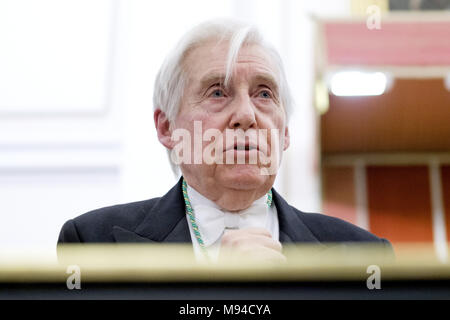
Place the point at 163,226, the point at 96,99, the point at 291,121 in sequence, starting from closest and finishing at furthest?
the point at 163,226 < the point at 291,121 < the point at 96,99

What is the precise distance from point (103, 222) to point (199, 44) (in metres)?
0.31

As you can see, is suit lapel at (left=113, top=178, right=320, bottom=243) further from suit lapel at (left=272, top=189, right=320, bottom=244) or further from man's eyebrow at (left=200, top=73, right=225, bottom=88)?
man's eyebrow at (left=200, top=73, right=225, bottom=88)

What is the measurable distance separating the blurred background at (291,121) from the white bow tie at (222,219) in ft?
0.84

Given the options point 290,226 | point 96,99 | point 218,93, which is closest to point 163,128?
point 218,93

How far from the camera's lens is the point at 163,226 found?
2.82 ft

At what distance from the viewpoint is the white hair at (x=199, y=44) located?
95cm

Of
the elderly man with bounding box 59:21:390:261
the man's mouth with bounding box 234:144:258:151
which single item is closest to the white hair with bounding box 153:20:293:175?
the elderly man with bounding box 59:21:390:261

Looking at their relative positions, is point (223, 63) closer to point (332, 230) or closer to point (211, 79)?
point (211, 79)

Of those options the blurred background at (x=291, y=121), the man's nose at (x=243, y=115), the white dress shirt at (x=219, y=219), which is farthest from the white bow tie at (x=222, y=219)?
the blurred background at (x=291, y=121)

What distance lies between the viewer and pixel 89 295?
66 centimetres

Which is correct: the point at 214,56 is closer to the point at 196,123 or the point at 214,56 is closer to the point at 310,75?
the point at 196,123

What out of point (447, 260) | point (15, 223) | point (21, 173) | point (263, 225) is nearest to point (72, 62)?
point (21, 173)

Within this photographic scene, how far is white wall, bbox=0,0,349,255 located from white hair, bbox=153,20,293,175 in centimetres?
24

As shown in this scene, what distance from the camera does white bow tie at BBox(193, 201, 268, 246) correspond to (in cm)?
86
